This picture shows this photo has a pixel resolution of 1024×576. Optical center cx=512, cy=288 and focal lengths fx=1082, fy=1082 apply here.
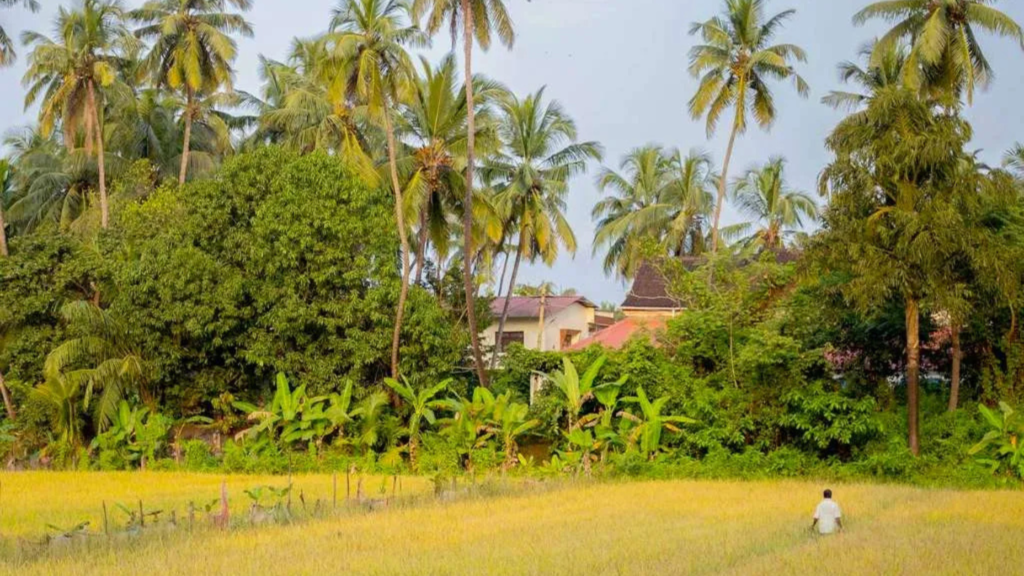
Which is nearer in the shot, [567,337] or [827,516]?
[827,516]

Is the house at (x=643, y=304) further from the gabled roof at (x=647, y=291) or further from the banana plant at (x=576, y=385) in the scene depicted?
the banana plant at (x=576, y=385)

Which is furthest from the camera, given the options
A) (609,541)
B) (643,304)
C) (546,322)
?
(546,322)

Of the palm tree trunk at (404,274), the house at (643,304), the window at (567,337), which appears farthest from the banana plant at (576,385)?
the window at (567,337)

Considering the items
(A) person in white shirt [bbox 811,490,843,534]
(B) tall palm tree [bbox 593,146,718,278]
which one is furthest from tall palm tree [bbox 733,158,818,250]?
(A) person in white shirt [bbox 811,490,843,534]

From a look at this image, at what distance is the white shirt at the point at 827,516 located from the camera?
10.5 meters

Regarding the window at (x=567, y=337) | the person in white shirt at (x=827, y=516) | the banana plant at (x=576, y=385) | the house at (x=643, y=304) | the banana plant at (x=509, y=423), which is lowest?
the person in white shirt at (x=827, y=516)

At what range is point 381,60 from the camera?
20438 millimetres

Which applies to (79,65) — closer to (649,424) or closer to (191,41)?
(191,41)

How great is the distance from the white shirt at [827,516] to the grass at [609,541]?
239 millimetres

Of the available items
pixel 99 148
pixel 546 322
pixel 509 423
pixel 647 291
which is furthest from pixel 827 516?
pixel 546 322

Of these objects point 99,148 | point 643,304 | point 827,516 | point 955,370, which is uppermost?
point 99,148

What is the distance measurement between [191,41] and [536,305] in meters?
14.3

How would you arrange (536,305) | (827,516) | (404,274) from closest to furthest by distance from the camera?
(827,516), (404,274), (536,305)

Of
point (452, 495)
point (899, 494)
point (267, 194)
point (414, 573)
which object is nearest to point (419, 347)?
point (267, 194)
